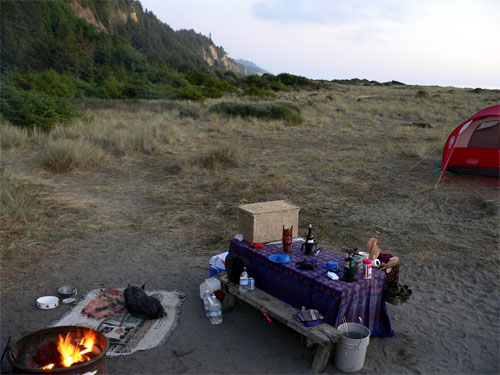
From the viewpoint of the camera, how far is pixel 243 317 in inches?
176

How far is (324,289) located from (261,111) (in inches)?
668

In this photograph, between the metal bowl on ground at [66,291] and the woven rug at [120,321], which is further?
the metal bowl on ground at [66,291]

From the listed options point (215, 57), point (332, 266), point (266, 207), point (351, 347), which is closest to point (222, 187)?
point (266, 207)

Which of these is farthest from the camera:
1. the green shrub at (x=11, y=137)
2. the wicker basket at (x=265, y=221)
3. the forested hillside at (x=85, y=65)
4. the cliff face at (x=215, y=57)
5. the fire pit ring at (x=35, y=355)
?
the cliff face at (x=215, y=57)

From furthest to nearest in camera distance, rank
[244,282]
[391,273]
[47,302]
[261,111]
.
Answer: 1. [261,111]
2. [47,302]
3. [391,273]
4. [244,282]

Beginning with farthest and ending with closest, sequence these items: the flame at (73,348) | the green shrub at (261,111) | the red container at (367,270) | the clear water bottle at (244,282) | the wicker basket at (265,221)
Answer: the green shrub at (261,111) < the wicker basket at (265,221) < the clear water bottle at (244,282) < the red container at (367,270) < the flame at (73,348)

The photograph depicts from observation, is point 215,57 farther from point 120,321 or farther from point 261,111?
point 120,321

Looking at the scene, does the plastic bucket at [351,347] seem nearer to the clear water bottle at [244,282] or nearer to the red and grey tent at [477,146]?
the clear water bottle at [244,282]

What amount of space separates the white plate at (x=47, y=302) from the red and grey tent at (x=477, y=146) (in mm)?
8200

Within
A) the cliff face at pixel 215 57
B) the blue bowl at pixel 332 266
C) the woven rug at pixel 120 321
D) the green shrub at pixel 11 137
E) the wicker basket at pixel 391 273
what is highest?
the cliff face at pixel 215 57

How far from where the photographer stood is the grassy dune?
264 inches

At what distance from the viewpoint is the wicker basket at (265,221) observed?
179 inches

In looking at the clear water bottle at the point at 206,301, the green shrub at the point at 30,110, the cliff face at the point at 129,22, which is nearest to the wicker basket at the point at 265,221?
the clear water bottle at the point at 206,301

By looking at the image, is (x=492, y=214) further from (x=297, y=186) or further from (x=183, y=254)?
(x=183, y=254)
